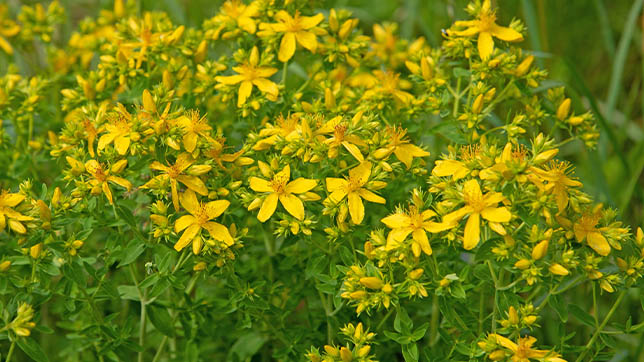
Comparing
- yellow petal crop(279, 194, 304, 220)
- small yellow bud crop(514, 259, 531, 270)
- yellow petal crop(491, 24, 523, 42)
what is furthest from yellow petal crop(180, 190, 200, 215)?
yellow petal crop(491, 24, 523, 42)

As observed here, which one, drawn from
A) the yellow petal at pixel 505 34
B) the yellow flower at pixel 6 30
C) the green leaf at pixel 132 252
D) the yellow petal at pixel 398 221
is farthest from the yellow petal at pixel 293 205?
the yellow flower at pixel 6 30

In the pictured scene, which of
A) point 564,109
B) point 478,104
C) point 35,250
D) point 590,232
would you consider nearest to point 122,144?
point 35,250

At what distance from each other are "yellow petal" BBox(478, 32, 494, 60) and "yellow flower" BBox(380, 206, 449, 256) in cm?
73

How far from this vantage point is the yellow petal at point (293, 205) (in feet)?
6.75

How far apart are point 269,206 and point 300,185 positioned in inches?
4.3

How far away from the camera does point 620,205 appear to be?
346 centimetres

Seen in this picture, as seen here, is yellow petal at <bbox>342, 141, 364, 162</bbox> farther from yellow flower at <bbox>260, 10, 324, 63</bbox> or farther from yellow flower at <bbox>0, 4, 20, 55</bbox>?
yellow flower at <bbox>0, 4, 20, 55</bbox>

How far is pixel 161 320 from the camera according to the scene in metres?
2.31

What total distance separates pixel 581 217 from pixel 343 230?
68cm

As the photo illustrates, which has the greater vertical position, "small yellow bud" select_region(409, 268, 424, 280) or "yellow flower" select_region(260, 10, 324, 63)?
"yellow flower" select_region(260, 10, 324, 63)

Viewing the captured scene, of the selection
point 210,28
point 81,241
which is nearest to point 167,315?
point 81,241

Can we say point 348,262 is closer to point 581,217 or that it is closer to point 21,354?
point 581,217

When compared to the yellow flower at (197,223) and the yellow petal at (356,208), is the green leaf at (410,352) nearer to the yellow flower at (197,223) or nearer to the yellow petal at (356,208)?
the yellow petal at (356,208)

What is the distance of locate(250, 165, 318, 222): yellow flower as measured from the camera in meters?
2.06
